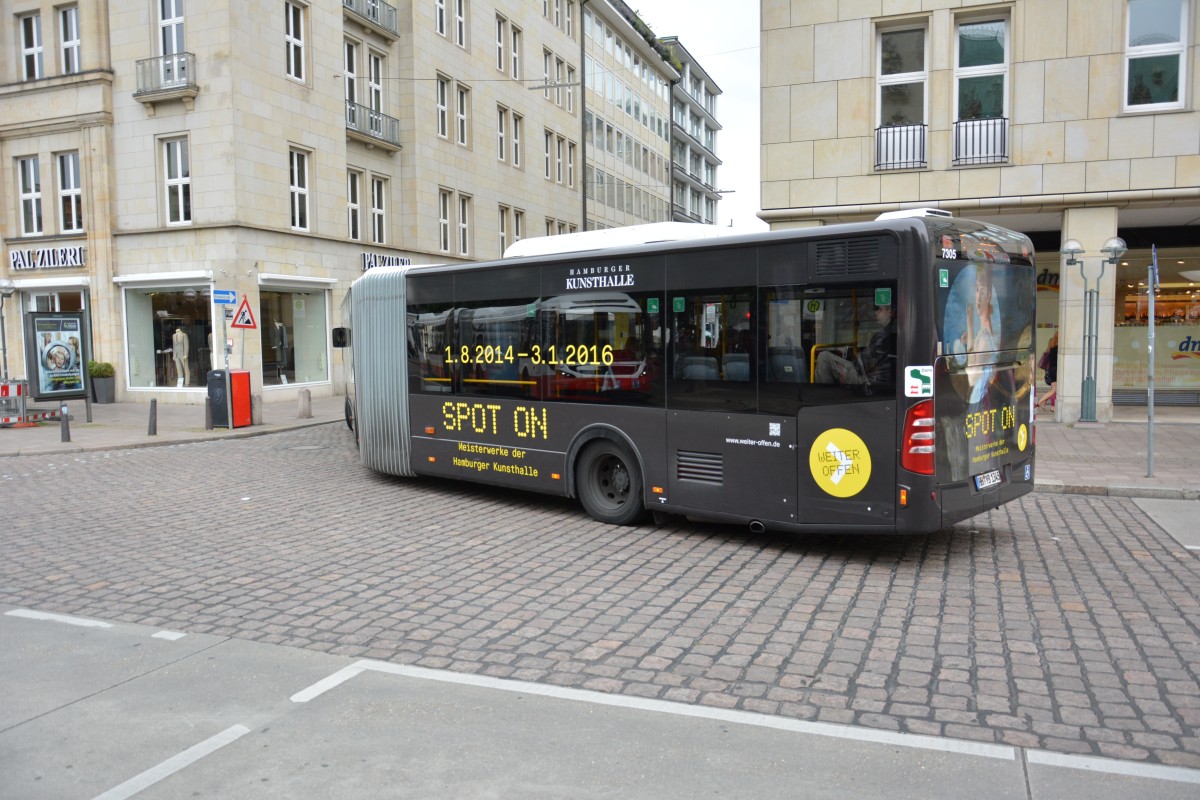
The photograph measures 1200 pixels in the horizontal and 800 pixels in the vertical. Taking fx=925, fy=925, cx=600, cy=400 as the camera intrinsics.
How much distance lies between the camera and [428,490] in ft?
38.3

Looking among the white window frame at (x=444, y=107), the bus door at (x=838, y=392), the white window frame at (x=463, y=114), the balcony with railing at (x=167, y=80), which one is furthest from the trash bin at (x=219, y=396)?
the white window frame at (x=463, y=114)

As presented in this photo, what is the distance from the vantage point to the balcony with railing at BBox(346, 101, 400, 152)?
30375 millimetres

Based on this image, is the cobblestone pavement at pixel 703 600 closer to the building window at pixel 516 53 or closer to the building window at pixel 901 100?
the building window at pixel 901 100

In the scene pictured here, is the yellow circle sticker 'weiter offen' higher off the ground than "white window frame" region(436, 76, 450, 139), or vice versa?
"white window frame" region(436, 76, 450, 139)

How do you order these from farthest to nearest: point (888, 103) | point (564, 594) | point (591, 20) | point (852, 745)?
point (591, 20), point (888, 103), point (564, 594), point (852, 745)

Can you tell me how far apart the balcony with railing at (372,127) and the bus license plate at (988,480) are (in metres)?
26.6

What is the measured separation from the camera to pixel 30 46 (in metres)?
27.9

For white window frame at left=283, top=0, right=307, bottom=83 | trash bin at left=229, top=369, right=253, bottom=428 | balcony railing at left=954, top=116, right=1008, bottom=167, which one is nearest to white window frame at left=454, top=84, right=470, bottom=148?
white window frame at left=283, top=0, right=307, bottom=83

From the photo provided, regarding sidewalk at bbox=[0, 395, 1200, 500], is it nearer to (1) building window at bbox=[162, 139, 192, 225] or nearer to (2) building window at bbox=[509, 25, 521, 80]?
(1) building window at bbox=[162, 139, 192, 225]

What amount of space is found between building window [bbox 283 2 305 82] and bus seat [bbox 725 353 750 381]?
23.3 metres

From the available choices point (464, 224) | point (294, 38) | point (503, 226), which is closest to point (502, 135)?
point (503, 226)

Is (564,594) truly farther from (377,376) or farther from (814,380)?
(377,376)

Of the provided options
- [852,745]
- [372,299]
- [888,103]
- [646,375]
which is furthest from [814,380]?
[888,103]

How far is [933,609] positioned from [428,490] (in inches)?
276
